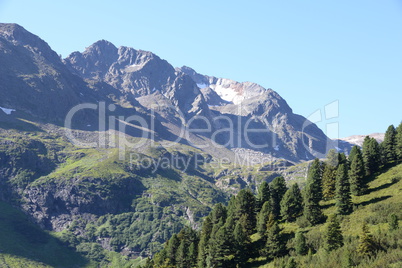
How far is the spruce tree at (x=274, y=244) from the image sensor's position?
9825cm

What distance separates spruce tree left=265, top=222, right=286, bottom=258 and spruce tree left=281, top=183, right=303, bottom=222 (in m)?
15.9

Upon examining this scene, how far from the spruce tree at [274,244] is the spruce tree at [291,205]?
1587 centimetres

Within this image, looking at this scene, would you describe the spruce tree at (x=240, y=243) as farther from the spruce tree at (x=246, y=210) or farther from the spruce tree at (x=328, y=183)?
the spruce tree at (x=328, y=183)

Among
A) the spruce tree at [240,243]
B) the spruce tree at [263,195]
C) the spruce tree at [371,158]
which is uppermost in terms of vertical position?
the spruce tree at [371,158]

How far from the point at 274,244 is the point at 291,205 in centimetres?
2091

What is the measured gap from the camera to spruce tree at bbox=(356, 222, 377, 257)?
259 ft

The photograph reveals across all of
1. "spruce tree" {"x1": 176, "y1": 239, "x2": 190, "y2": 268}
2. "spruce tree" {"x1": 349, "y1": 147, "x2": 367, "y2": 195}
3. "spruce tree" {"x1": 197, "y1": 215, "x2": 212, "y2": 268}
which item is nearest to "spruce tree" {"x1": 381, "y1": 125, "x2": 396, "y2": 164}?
"spruce tree" {"x1": 349, "y1": 147, "x2": 367, "y2": 195}

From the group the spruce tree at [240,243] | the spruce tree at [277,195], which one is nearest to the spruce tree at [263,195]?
the spruce tree at [277,195]

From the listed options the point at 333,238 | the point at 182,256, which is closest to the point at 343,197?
the point at 333,238

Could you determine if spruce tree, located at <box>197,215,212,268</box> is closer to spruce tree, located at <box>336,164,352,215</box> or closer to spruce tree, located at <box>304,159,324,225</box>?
spruce tree, located at <box>304,159,324,225</box>

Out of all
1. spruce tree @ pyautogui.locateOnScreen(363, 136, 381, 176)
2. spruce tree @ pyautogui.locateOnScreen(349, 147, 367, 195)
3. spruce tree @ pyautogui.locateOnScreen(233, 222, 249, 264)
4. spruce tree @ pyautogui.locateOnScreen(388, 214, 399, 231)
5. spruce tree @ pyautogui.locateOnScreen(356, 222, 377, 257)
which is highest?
spruce tree @ pyautogui.locateOnScreen(363, 136, 381, 176)

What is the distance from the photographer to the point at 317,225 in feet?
343

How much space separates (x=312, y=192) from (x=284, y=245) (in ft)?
64.1

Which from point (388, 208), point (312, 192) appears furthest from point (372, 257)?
point (312, 192)
